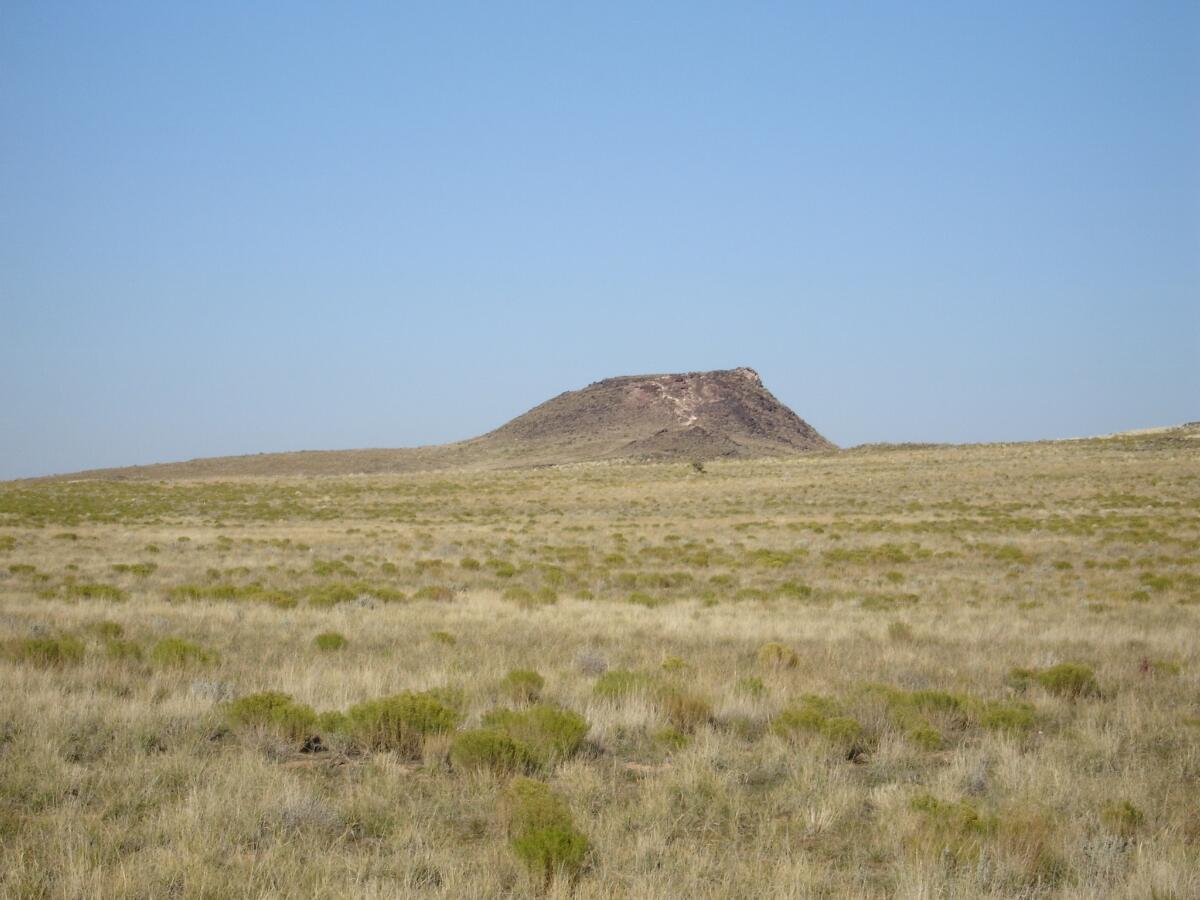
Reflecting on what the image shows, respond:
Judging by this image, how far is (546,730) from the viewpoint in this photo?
7129 millimetres

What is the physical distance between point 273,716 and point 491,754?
196 centimetres

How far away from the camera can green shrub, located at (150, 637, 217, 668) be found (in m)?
9.80

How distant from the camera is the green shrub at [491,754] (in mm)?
6633

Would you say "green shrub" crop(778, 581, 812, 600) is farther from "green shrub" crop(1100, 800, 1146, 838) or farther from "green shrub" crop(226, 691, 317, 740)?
"green shrub" crop(1100, 800, 1146, 838)

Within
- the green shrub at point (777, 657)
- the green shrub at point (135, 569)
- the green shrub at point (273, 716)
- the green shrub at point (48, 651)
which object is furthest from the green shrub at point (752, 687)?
the green shrub at point (135, 569)

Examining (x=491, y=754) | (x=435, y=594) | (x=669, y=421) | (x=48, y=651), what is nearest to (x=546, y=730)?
(x=491, y=754)

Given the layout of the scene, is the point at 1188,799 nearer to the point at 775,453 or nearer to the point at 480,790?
the point at 480,790

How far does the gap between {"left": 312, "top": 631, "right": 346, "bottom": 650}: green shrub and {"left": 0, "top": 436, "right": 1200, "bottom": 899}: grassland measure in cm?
3

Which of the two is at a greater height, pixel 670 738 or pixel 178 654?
pixel 178 654

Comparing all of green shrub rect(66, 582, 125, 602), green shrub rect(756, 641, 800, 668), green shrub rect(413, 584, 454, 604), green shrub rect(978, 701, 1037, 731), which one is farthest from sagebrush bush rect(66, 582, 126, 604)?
green shrub rect(978, 701, 1037, 731)

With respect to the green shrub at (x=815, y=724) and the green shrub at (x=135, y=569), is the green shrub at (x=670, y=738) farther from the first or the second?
the green shrub at (x=135, y=569)

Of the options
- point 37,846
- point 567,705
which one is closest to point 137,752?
point 37,846

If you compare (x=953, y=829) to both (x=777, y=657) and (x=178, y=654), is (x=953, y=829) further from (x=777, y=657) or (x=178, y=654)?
(x=178, y=654)

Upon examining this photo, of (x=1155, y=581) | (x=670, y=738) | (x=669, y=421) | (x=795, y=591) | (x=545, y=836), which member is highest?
(x=669, y=421)
